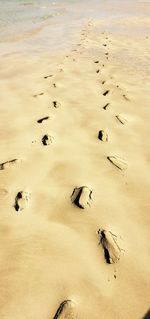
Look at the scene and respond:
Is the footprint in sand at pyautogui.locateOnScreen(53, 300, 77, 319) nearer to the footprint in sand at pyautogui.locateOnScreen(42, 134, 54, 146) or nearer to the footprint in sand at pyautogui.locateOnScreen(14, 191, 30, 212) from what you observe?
the footprint in sand at pyautogui.locateOnScreen(14, 191, 30, 212)

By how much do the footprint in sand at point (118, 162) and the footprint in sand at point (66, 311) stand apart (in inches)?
48.7

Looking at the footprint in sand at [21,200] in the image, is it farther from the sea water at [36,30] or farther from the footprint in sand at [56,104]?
the sea water at [36,30]

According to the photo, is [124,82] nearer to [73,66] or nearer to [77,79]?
[77,79]

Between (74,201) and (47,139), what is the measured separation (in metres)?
0.95

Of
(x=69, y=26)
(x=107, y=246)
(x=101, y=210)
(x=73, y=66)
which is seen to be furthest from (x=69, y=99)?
(x=69, y=26)

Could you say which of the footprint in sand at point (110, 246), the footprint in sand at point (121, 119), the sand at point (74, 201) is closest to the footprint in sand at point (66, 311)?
the sand at point (74, 201)

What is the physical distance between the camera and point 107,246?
6.02 ft

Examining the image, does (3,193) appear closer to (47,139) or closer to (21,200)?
(21,200)

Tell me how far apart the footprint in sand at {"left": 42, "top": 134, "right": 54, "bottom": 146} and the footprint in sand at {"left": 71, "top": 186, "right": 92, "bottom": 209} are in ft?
2.52

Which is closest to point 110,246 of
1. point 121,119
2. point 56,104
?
point 121,119

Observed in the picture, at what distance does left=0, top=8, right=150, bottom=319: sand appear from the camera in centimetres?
161

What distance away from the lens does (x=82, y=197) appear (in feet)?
7.29

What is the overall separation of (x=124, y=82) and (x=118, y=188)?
2.64 m

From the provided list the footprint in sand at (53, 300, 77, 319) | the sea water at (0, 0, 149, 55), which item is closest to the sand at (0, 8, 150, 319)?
the footprint in sand at (53, 300, 77, 319)
